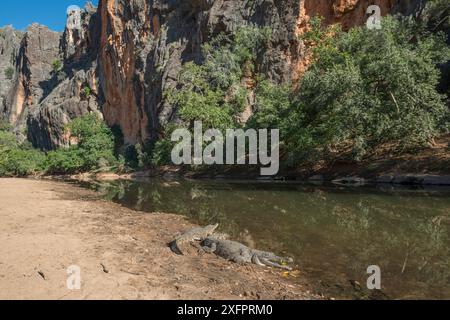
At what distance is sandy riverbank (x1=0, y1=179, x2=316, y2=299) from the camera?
4.96 metres

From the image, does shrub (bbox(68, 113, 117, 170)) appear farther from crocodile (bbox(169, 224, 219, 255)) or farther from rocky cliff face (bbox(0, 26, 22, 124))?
crocodile (bbox(169, 224, 219, 255))

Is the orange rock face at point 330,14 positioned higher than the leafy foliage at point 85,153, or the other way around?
the orange rock face at point 330,14

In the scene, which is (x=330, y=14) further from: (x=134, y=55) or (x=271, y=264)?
(x=271, y=264)

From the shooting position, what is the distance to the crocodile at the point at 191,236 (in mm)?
7485

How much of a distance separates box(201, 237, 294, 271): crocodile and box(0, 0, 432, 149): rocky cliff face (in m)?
29.9

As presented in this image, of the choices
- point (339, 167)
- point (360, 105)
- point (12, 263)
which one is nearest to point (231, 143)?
point (339, 167)

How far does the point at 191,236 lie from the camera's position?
26.9 ft

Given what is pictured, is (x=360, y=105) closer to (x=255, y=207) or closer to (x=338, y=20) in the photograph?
(x=255, y=207)

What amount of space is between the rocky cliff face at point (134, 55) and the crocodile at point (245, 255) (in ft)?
98.0

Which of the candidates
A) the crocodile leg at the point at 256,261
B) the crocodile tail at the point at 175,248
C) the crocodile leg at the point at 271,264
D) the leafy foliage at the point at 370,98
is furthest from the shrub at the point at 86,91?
the crocodile leg at the point at 271,264

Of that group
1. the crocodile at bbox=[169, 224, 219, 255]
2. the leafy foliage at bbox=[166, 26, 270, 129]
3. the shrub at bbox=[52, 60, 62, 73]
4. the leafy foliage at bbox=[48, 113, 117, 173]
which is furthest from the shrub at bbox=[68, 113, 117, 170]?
the crocodile at bbox=[169, 224, 219, 255]

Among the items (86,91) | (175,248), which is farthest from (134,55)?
(175,248)

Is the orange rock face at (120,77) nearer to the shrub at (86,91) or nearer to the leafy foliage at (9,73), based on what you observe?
the shrub at (86,91)

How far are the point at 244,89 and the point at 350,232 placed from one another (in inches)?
1370
